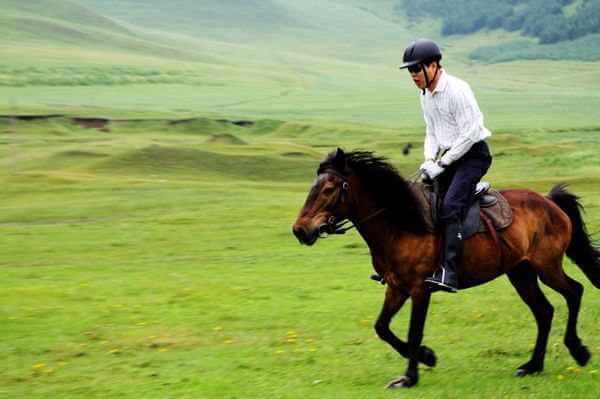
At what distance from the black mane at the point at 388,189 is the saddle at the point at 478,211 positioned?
0.13 m

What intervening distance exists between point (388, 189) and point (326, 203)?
0.81 meters

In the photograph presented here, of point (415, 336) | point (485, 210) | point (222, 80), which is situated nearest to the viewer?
point (415, 336)

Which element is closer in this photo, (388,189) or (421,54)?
(421,54)

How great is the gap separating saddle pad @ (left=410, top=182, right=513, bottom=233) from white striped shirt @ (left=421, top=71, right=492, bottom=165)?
1.45 feet

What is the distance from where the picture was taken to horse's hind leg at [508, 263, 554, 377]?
1051cm

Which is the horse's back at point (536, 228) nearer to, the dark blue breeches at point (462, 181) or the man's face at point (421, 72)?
the dark blue breeches at point (462, 181)

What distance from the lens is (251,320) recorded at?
14789 millimetres

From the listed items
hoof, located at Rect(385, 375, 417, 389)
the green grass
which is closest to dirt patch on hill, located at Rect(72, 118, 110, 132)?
the green grass

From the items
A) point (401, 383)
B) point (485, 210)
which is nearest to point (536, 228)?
point (485, 210)

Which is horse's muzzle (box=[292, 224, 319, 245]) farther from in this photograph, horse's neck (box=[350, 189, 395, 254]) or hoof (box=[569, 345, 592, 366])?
hoof (box=[569, 345, 592, 366])

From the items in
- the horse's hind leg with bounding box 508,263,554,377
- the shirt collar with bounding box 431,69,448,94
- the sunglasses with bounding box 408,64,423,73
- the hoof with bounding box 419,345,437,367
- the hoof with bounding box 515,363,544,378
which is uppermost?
the sunglasses with bounding box 408,64,423,73

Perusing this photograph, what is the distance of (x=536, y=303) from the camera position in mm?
10875

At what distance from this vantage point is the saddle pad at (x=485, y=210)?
10.1 metres

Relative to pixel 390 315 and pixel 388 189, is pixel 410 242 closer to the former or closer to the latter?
pixel 388 189
